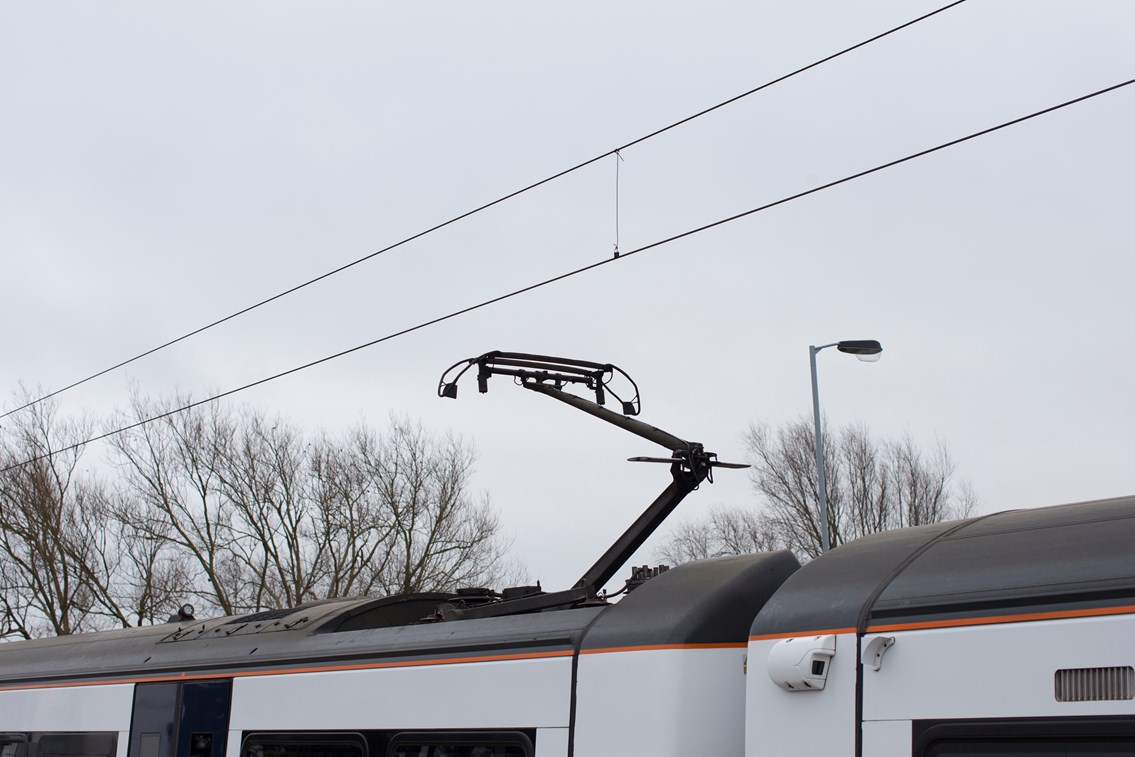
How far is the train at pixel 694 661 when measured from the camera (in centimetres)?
363

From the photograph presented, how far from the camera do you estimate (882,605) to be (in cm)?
411

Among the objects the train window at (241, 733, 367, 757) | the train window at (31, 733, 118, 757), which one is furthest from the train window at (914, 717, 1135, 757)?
the train window at (31, 733, 118, 757)

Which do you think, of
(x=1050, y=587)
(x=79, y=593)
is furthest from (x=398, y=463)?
(x=1050, y=587)

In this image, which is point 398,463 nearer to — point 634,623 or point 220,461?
point 220,461

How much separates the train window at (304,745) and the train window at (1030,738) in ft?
10.2

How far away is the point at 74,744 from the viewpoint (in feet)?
26.6

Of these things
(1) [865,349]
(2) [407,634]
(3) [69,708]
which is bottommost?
(3) [69,708]

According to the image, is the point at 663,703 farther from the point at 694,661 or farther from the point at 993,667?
the point at 993,667

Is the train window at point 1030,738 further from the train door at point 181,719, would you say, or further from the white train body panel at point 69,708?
the white train body panel at point 69,708

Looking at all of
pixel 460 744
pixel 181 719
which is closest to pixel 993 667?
pixel 460 744

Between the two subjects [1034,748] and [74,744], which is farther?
[74,744]

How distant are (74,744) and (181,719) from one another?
1.45 m

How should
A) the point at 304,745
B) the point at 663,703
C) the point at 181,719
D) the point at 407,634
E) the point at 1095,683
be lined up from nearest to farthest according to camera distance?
the point at 1095,683, the point at 663,703, the point at 407,634, the point at 304,745, the point at 181,719

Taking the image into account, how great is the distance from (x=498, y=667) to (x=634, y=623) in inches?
29.0
